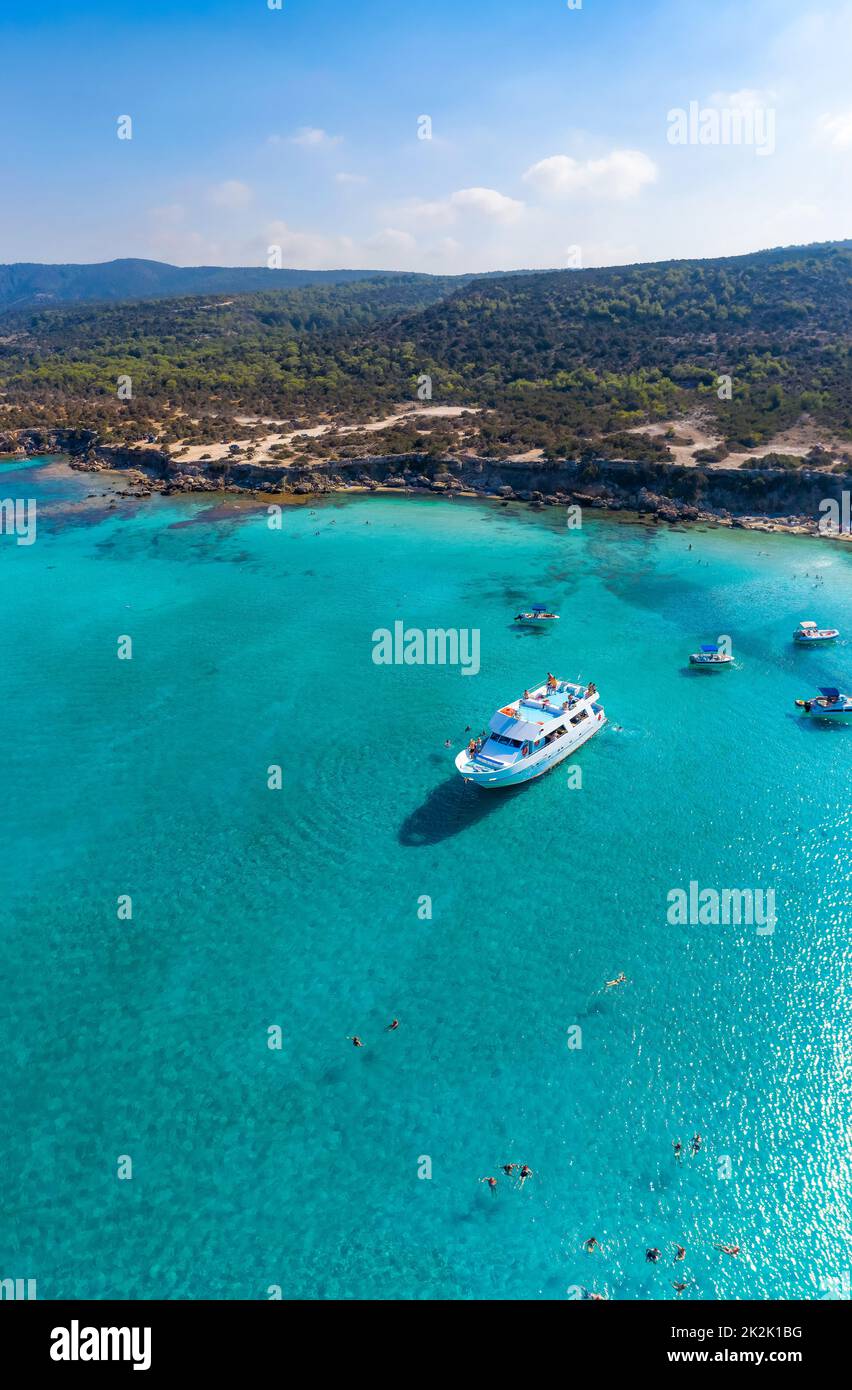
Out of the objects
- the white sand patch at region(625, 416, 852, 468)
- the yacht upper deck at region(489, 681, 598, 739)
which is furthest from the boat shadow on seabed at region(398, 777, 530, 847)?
the white sand patch at region(625, 416, 852, 468)

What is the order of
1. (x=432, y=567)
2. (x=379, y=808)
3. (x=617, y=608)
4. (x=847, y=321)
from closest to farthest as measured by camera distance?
1. (x=379, y=808)
2. (x=617, y=608)
3. (x=432, y=567)
4. (x=847, y=321)

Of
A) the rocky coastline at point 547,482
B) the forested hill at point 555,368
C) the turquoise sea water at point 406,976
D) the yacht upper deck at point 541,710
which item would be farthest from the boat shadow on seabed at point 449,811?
the forested hill at point 555,368

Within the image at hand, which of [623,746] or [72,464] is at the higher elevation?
[72,464]

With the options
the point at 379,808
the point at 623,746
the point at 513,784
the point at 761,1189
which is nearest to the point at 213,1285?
the point at 761,1189

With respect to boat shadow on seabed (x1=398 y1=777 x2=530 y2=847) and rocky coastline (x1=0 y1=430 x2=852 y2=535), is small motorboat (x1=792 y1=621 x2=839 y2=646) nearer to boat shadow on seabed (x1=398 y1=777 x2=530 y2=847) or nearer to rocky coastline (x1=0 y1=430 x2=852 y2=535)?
rocky coastline (x1=0 y1=430 x2=852 y2=535)

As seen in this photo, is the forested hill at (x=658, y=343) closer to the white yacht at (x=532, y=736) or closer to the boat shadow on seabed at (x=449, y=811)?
the white yacht at (x=532, y=736)

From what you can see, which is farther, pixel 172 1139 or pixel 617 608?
pixel 617 608

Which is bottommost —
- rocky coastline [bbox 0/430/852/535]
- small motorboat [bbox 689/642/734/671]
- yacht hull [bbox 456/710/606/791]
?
yacht hull [bbox 456/710/606/791]
